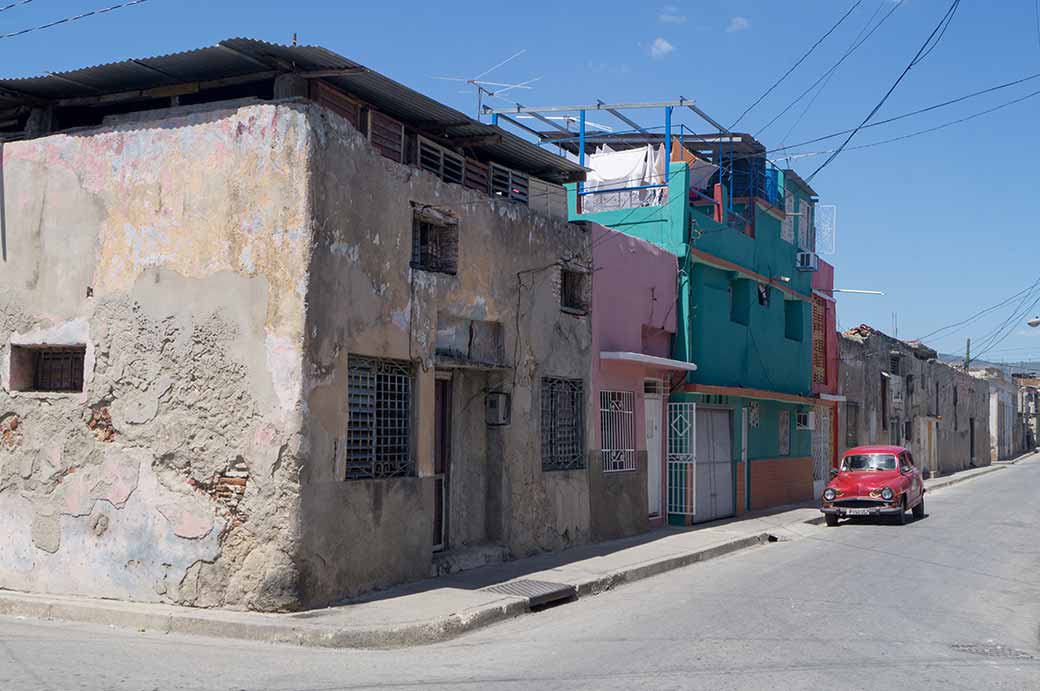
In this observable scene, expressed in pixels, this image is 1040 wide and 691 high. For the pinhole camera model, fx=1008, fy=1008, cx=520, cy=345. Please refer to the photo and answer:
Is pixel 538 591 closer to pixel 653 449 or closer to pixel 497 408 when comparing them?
pixel 497 408

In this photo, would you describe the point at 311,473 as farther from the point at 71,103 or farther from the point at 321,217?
the point at 71,103

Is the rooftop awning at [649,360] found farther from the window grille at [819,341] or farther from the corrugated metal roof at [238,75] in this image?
the window grille at [819,341]

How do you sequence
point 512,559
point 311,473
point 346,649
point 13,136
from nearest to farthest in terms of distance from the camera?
point 346,649 < point 311,473 < point 13,136 < point 512,559

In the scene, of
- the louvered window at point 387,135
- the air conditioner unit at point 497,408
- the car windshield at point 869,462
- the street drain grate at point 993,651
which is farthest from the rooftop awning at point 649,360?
the street drain grate at point 993,651

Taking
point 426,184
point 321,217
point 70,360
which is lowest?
point 70,360

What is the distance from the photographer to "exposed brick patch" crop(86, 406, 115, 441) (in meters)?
10.8

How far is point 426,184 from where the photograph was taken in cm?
1216

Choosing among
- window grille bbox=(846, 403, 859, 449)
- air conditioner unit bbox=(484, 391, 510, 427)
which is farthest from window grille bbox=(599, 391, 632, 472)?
window grille bbox=(846, 403, 859, 449)

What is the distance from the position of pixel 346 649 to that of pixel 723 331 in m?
14.6

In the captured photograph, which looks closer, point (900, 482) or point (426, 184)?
point (426, 184)

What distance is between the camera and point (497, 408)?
13.7 metres

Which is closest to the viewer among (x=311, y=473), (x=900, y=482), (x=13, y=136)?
(x=311, y=473)

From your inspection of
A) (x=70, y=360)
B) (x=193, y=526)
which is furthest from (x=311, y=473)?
(x=70, y=360)

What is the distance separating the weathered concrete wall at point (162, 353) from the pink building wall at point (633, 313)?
287 inches
